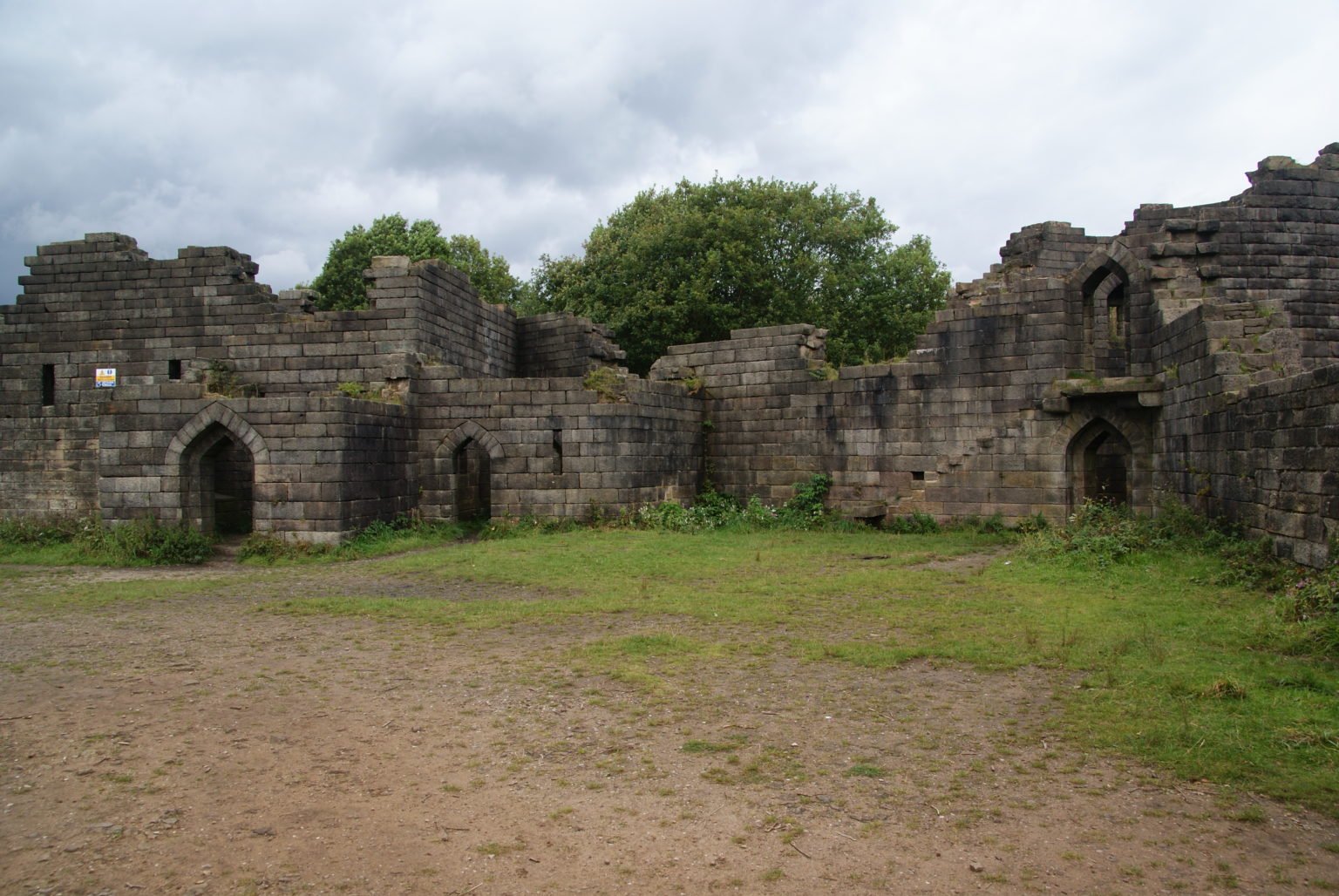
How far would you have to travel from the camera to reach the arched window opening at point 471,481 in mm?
17953

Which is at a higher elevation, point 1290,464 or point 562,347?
point 562,347

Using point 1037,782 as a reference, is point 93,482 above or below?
above

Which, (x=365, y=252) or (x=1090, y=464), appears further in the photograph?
(x=365, y=252)

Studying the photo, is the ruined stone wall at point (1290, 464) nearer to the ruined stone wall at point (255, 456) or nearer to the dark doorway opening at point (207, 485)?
the ruined stone wall at point (255, 456)

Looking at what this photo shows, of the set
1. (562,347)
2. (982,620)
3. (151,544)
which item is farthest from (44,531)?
(982,620)

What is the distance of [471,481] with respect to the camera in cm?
2008

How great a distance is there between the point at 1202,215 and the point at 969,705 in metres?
13.3

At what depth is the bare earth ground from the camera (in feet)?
13.1

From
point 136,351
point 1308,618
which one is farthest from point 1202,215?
point 136,351

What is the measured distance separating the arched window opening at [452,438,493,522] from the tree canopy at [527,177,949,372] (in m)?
12.5

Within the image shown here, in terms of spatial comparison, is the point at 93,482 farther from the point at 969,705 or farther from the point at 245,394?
the point at 969,705

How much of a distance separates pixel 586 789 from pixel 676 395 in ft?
46.7

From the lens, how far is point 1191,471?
41.6 ft

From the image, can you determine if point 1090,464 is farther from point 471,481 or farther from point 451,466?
point 471,481
